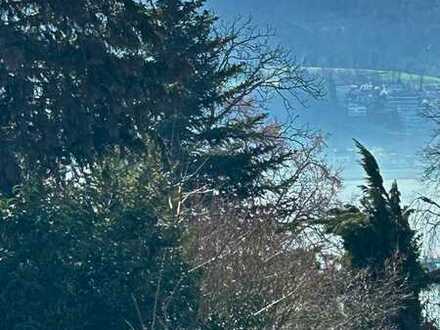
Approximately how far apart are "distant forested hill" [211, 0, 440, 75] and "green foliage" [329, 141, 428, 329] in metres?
98.3

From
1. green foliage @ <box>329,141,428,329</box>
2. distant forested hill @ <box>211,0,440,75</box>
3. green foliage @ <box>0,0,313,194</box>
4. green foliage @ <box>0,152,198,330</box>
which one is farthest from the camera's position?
distant forested hill @ <box>211,0,440,75</box>

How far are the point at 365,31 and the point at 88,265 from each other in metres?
134

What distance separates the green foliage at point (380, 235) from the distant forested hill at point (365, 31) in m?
98.3

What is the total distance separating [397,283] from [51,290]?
7.40 m

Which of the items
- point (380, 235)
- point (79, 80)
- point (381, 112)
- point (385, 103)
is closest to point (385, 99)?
point (385, 103)

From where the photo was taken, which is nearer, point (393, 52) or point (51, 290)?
point (51, 290)

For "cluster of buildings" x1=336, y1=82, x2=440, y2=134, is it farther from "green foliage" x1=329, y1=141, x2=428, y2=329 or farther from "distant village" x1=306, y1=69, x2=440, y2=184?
"green foliage" x1=329, y1=141, x2=428, y2=329

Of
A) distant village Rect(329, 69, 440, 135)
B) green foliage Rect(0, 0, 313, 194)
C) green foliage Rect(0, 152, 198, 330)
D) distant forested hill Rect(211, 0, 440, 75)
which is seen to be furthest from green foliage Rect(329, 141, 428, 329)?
distant forested hill Rect(211, 0, 440, 75)

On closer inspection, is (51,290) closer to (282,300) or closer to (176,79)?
(282,300)

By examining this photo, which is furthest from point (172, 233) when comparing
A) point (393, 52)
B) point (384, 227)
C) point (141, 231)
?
point (393, 52)

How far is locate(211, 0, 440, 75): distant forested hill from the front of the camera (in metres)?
124

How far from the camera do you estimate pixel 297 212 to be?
27109 millimetres

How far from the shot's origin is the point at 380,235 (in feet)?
A: 59.0

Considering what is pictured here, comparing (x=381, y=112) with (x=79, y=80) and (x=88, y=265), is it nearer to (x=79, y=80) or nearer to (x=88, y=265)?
(x=79, y=80)
